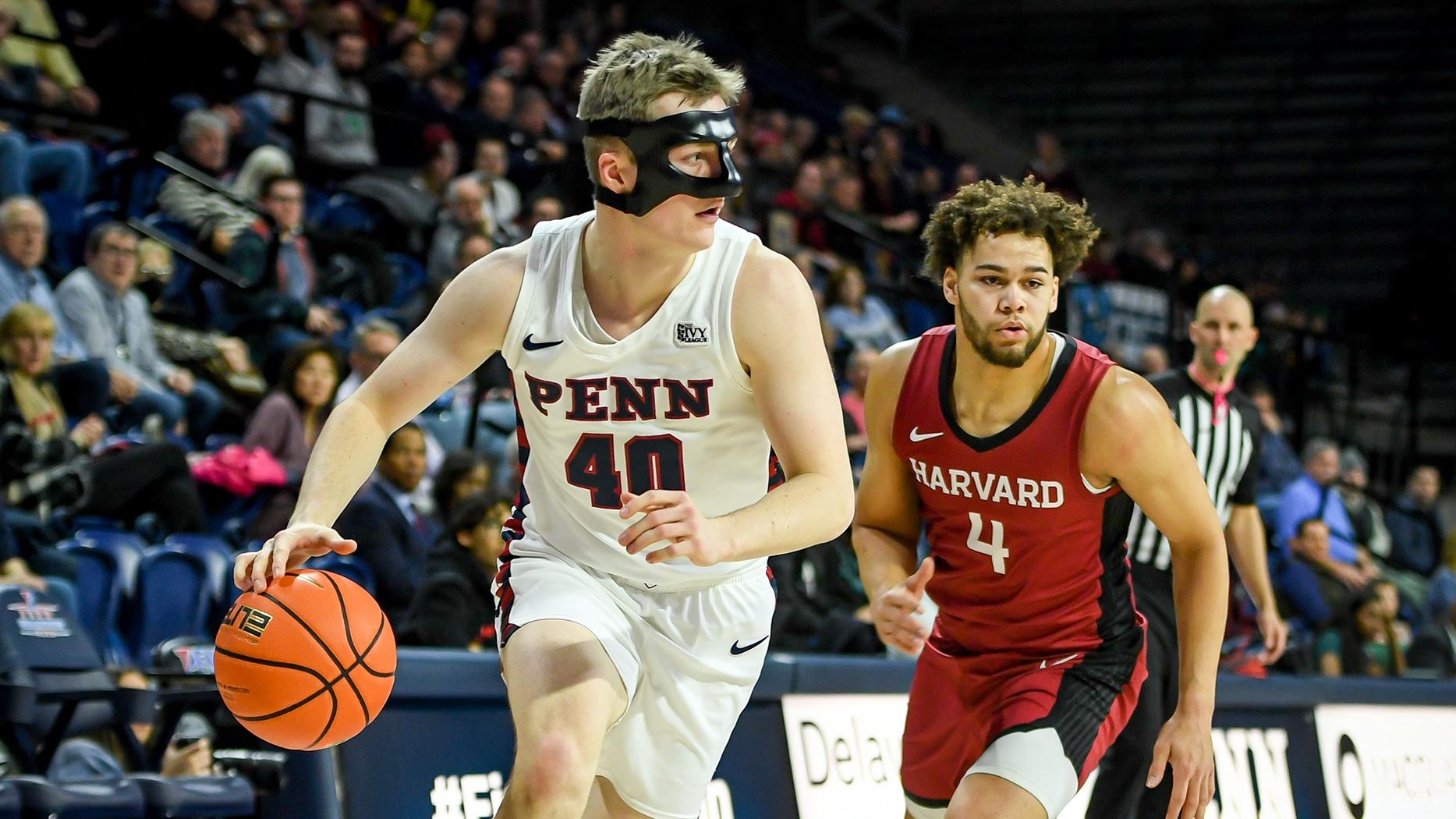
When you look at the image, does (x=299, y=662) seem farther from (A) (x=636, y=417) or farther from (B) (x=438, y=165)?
(B) (x=438, y=165)

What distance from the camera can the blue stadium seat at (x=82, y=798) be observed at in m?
4.49

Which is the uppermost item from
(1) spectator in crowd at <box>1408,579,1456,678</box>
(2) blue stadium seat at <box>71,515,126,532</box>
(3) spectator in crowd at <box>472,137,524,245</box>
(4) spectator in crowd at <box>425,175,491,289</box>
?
(3) spectator in crowd at <box>472,137,524,245</box>

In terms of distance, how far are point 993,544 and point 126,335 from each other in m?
5.04

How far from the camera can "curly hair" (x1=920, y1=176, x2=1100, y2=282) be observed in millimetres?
4301

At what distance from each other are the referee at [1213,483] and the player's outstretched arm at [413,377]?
9.21ft

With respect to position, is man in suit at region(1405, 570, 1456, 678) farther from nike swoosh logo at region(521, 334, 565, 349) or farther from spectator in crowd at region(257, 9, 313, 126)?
nike swoosh logo at region(521, 334, 565, 349)

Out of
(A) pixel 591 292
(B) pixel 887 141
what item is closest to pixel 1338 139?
(B) pixel 887 141

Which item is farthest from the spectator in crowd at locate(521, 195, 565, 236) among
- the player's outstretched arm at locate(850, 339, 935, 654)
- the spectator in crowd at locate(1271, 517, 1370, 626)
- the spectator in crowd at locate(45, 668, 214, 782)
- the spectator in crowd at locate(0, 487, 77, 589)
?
the player's outstretched arm at locate(850, 339, 935, 654)

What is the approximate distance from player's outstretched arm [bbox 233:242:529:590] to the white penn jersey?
53 millimetres

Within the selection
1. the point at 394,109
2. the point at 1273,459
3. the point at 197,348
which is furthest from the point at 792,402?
the point at 1273,459

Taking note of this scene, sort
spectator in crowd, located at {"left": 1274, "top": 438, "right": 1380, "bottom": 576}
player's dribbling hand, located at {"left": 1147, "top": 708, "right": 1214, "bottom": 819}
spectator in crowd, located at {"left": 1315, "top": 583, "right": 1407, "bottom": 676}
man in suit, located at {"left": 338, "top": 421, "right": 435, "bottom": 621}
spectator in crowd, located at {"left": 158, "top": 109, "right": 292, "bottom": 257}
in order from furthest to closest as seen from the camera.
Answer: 1. spectator in crowd, located at {"left": 1274, "top": 438, "right": 1380, "bottom": 576}
2. spectator in crowd, located at {"left": 1315, "top": 583, "right": 1407, "bottom": 676}
3. spectator in crowd, located at {"left": 158, "top": 109, "right": 292, "bottom": 257}
4. man in suit, located at {"left": 338, "top": 421, "right": 435, "bottom": 621}
5. player's dribbling hand, located at {"left": 1147, "top": 708, "right": 1214, "bottom": 819}

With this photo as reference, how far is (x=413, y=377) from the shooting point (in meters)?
3.71

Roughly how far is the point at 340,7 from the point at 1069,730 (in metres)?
9.19

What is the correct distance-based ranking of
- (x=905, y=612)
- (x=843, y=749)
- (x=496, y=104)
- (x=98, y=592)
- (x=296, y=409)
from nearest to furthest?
(x=905, y=612) → (x=843, y=749) → (x=98, y=592) → (x=296, y=409) → (x=496, y=104)
